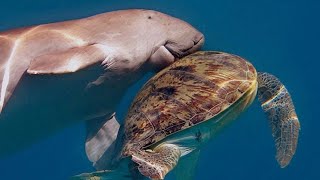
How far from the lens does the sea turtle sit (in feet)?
21.5

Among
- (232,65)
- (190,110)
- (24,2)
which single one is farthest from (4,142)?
(24,2)

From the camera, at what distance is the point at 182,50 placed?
7.99 meters

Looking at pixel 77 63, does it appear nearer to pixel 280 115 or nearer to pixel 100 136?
pixel 100 136

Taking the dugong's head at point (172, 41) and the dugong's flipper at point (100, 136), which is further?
the dugong's flipper at point (100, 136)

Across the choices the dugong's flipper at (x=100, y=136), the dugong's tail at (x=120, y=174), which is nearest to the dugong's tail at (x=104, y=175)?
the dugong's tail at (x=120, y=174)

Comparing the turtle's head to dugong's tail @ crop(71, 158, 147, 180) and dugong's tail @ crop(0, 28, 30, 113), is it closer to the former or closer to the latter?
dugong's tail @ crop(71, 158, 147, 180)

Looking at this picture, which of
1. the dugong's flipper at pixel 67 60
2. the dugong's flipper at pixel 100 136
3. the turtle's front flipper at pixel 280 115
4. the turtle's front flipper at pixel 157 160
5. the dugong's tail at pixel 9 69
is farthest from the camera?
the dugong's flipper at pixel 100 136

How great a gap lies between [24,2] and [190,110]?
318 inches

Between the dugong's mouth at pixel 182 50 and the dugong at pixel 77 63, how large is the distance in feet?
0.06

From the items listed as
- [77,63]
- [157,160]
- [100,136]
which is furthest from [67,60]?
[100,136]

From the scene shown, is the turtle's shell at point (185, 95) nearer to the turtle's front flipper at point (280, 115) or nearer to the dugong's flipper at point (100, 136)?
the turtle's front flipper at point (280, 115)

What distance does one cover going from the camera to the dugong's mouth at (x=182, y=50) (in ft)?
26.2

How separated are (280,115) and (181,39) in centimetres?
238

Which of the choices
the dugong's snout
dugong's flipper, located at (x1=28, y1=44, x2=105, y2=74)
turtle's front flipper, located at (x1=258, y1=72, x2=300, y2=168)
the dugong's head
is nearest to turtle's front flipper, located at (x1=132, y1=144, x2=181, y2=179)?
dugong's flipper, located at (x1=28, y1=44, x2=105, y2=74)
